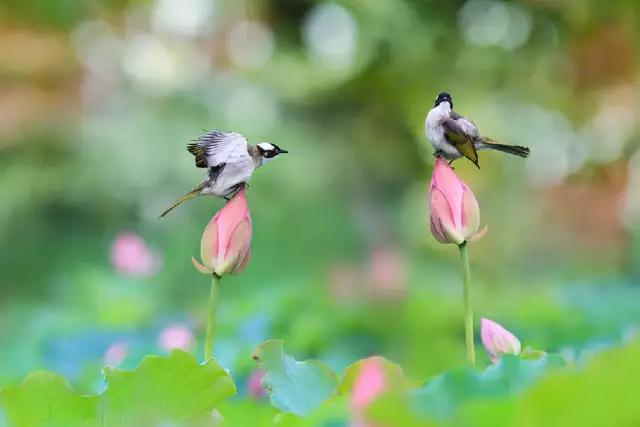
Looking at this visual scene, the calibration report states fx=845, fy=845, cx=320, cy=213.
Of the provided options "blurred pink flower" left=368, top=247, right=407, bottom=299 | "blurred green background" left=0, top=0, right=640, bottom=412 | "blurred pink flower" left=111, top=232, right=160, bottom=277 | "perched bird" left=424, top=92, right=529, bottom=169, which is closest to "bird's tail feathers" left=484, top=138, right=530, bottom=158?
"perched bird" left=424, top=92, right=529, bottom=169

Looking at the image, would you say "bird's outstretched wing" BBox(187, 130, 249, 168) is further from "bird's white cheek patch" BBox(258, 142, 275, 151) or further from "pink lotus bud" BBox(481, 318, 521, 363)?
"pink lotus bud" BBox(481, 318, 521, 363)

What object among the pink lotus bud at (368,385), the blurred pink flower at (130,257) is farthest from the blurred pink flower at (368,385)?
the blurred pink flower at (130,257)

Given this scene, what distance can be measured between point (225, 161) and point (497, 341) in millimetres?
122

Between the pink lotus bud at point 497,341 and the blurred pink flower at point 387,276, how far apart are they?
1335mm

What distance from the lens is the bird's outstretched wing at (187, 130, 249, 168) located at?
316mm

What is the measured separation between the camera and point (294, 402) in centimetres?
27

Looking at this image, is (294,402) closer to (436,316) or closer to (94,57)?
(436,316)

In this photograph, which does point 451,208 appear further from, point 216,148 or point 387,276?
point 387,276

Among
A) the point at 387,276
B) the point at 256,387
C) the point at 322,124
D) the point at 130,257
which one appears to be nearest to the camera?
the point at 256,387

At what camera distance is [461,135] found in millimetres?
314

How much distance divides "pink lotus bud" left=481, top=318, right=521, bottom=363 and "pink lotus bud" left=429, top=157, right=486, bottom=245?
1.6 inches

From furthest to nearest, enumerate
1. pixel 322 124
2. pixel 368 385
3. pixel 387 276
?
pixel 322 124, pixel 387 276, pixel 368 385

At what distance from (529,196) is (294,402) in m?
2.82

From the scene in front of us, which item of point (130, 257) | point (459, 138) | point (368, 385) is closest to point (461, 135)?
point (459, 138)
